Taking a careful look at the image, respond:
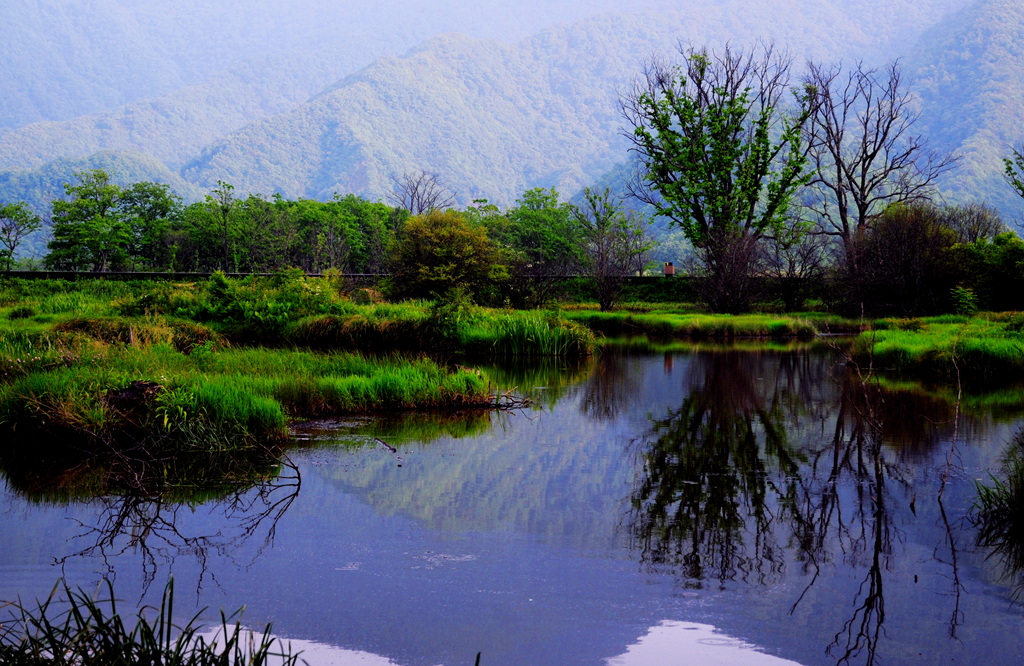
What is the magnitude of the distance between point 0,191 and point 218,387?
11838cm

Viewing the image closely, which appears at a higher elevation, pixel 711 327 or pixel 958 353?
pixel 711 327

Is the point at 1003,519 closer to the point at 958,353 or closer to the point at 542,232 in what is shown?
the point at 958,353

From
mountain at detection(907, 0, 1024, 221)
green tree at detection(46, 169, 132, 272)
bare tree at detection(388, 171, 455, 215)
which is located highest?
mountain at detection(907, 0, 1024, 221)

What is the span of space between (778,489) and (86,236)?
42.4m

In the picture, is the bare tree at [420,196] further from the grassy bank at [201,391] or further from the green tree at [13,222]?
the grassy bank at [201,391]

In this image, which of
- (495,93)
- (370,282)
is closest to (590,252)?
(370,282)

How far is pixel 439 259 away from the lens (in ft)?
78.5

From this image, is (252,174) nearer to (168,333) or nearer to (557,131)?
(557,131)

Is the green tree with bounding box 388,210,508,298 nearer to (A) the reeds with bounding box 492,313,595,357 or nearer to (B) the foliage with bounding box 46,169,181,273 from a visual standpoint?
(A) the reeds with bounding box 492,313,595,357

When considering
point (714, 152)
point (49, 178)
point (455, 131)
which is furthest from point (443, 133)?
point (714, 152)

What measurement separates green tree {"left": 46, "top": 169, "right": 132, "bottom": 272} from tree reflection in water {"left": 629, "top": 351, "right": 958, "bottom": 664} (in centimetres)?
3857

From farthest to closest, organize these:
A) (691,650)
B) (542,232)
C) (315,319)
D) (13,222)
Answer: (542,232) → (13,222) → (315,319) → (691,650)

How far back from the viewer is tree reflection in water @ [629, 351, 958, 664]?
4.60 meters

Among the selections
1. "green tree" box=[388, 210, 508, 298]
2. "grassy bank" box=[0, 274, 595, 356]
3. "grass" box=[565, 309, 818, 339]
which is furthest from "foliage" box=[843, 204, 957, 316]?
"grassy bank" box=[0, 274, 595, 356]
